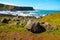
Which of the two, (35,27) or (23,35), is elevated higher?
(35,27)

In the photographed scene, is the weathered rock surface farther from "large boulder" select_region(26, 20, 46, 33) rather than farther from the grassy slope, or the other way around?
the grassy slope

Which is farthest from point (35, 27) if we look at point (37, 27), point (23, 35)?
point (23, 35)

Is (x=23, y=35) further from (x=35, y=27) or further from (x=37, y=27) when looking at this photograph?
(x=37, y=27)

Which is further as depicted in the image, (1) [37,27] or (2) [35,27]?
(1) [37,27]

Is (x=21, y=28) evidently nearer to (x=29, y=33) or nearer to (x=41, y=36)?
(x=29, y=33)

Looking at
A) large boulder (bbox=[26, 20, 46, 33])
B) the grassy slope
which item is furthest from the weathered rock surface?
the grassy slope

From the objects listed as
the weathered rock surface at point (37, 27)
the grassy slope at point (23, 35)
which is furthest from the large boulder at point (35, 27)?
the grassy slope at point (23, 35)

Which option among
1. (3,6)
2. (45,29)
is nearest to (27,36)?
(45,29)

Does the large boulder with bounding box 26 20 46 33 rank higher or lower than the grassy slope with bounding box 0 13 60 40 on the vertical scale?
higher

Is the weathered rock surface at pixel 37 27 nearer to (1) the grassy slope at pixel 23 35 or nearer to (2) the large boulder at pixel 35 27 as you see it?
(2) the large boulder at pixel 35 27

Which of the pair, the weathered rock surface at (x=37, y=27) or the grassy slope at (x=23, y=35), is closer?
the grassy slope at (x=23, y=35)

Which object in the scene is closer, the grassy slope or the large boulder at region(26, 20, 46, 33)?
the grassy slope

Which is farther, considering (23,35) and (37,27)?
(37,27)

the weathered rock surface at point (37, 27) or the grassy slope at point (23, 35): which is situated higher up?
the weathered rock surface at point (37, 27)
